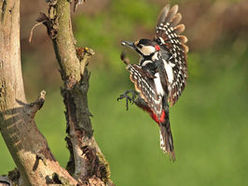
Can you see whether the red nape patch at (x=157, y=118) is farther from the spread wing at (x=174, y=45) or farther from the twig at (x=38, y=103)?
the twig at (x=38, y=103)

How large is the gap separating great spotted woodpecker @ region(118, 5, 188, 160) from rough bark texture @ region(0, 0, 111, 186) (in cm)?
38

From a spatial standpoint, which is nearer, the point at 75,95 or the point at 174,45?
the point at 75,95

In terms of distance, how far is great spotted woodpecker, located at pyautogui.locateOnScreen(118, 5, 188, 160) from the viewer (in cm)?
293

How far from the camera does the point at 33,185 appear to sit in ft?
8.25

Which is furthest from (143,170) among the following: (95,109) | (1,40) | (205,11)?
(1,40)

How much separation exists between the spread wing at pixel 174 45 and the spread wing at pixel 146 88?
0.44ft

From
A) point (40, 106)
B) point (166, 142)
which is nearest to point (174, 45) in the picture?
point (166, 142)

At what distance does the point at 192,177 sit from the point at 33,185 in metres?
3.13

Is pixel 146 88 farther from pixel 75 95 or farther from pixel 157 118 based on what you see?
pixel 75 95

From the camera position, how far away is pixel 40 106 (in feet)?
7.80

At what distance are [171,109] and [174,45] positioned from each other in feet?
10.2

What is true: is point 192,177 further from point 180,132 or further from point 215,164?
point 180,132

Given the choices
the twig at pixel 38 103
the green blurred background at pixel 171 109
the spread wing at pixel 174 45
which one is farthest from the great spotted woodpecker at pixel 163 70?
the green blurred background at pixel 171 109

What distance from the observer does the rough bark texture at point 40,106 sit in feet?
7.61
